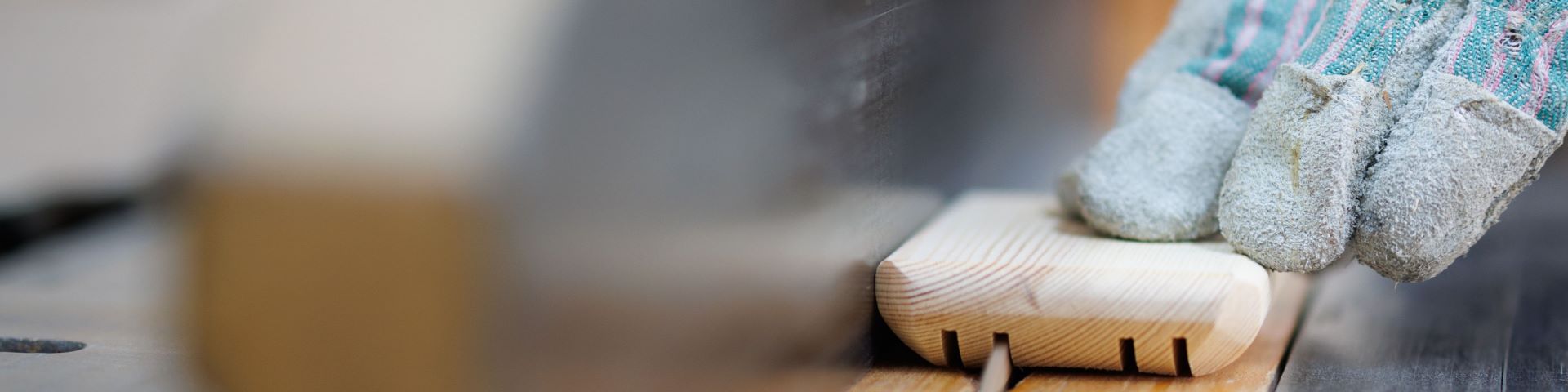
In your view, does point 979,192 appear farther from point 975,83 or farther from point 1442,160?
point 1442,160

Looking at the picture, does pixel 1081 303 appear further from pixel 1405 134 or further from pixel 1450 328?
pixel 1450 328

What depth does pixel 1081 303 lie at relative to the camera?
63cm

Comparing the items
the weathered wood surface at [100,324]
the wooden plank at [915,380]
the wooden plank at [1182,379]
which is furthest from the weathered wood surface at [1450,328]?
the weathered wood surface at [100,324]

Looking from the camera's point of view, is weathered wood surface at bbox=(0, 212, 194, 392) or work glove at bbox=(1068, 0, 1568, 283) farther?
work glove at bbox=(1068, 0, 1568, 283)

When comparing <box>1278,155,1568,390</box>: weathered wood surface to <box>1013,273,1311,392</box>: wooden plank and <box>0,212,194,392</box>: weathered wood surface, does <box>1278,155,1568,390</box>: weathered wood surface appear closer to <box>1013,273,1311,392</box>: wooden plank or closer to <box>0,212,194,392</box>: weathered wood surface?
<box>1013,273,1311,392</box>: wooden plank

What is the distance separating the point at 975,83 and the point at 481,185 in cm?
53

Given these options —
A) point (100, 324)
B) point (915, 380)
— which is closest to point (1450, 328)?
point (915, 380)

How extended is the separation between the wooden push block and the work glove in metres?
0.04

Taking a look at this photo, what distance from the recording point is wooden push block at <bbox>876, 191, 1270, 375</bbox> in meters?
0.62

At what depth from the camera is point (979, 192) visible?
88cm

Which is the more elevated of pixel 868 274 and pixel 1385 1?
pixel 1385 1

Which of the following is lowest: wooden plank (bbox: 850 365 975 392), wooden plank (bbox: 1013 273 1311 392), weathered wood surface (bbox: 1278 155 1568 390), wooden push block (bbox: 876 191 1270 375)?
weathered wood surface (bbox: 1278 155 1568 390)

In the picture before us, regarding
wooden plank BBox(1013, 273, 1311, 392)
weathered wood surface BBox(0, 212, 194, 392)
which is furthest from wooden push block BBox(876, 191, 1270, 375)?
weathered wood surface BBox(0, 212, 194, 392)

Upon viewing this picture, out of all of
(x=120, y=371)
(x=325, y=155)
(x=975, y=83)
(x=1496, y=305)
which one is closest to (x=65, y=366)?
(x=120, y=371)
